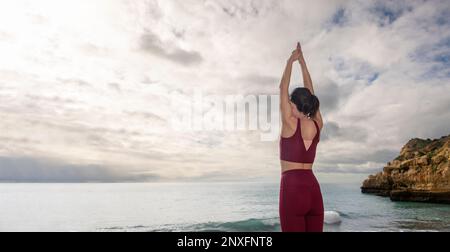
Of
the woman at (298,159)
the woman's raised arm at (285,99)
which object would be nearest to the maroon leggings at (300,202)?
the woman at (298,159)

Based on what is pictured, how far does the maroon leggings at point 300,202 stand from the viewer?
7.73ft

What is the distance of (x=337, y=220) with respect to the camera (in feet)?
70.6

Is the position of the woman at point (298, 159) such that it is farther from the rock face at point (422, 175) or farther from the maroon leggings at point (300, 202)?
the rock face at point (422, 175)

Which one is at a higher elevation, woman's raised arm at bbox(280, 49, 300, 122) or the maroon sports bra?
woman's raised arm at bbox(280, 49, 300, 122)

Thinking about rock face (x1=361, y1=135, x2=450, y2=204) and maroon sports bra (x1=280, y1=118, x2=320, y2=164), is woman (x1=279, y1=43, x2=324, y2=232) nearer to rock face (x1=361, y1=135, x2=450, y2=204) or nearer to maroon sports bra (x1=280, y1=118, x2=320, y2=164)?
maroon sports bra (x1=280, y1=118, x2=320, y2=164)

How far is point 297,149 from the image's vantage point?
2355 mm

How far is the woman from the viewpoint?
92.7 inches

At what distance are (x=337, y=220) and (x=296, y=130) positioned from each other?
70.0 ft

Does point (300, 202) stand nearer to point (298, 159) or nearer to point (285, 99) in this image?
point (298, 159)

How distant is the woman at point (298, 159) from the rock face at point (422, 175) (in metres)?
32.2

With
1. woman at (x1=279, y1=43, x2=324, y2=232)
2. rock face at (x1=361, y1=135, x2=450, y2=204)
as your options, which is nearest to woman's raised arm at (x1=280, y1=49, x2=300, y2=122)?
woman at (x1=279, y1=43, x2=324, y2=232)

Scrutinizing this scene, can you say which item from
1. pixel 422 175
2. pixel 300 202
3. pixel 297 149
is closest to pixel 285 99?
pixel 297 149

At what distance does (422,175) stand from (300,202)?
115ft
